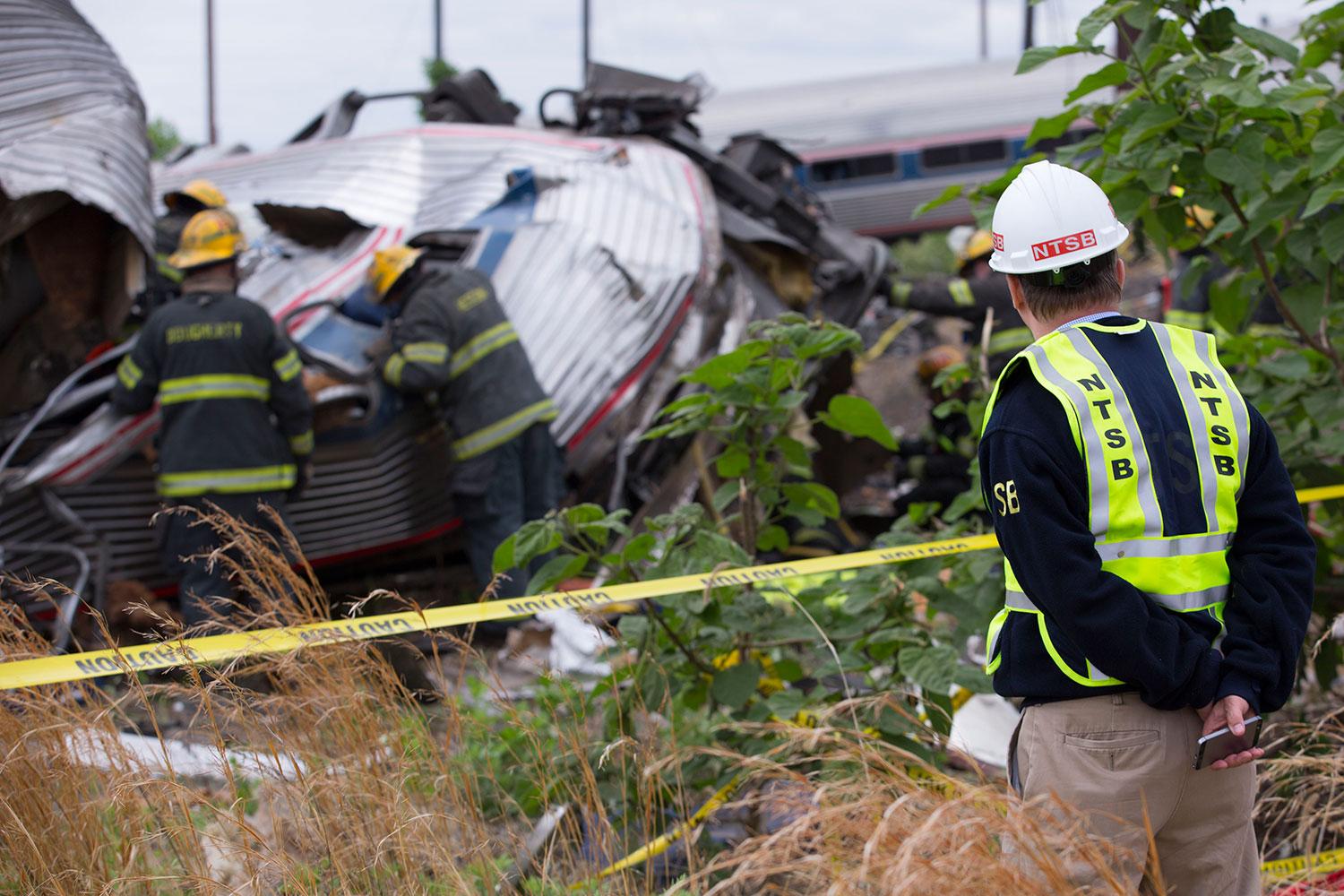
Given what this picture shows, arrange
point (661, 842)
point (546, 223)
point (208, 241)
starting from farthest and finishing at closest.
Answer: point (546, 223) < point (208, 241) < point (661, 842)

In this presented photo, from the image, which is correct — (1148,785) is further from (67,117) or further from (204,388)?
(67,117)

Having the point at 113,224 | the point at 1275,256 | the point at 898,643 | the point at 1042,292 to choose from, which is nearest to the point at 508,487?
the point at 113,224

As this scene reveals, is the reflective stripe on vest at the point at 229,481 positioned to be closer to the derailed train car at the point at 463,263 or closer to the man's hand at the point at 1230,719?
the derailed train car at the point at 463,263

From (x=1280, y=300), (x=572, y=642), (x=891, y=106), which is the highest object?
(x=1280, y=300)

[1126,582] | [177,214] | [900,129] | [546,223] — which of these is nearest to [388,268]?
[546,223]

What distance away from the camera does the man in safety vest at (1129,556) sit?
5.71 ft

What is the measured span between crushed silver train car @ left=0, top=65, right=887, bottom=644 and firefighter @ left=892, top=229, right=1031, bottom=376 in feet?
2.57

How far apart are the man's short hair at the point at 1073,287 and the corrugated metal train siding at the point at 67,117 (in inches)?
145

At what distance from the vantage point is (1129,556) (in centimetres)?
178

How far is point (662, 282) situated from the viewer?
6.07 meters

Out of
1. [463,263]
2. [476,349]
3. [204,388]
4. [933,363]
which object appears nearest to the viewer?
[204,388]

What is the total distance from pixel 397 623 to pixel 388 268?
2.96 metres

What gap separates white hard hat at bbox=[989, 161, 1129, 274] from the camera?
A: 6.06 ft

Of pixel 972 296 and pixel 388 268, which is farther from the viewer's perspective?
pixel 972 296
